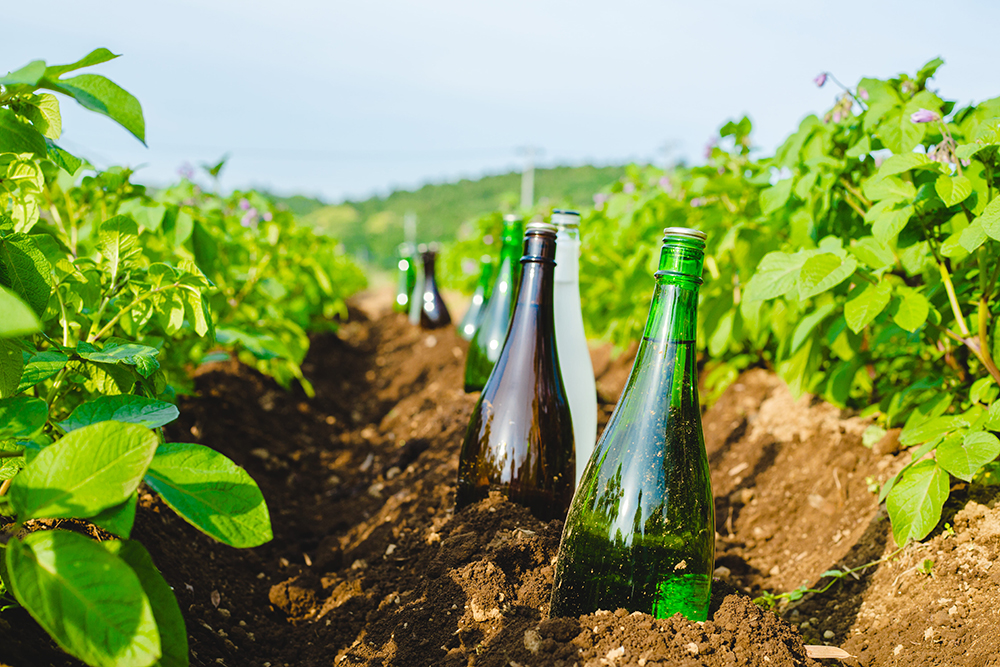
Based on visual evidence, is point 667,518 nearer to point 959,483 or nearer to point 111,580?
point 111,580

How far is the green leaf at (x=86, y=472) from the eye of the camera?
2.20 feet

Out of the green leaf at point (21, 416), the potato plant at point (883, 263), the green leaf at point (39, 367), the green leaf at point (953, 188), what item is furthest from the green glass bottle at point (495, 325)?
the green leaf at point (21, 416)

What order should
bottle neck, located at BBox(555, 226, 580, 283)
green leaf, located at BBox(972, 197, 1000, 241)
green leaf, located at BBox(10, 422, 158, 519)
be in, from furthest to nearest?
bottle neck, located at BBox(555, 226, 580, 283) → green leaf, located at BBox(972, 197, 1000, 241) → green leaf, located at BBox(10, 422, 158, 519)

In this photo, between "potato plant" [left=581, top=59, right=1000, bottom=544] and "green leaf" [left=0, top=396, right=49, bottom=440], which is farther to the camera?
"potato plant" [left=581, top=59, right=1000, bottom=544]

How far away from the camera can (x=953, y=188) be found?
1345 mm

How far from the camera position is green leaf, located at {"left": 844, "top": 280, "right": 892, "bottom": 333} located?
1.45 metres

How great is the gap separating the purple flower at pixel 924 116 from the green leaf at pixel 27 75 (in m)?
1.72

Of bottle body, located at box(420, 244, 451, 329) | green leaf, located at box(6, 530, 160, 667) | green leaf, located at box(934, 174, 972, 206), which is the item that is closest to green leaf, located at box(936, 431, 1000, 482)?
green leaf, located at box(934, 174, 972, 206)

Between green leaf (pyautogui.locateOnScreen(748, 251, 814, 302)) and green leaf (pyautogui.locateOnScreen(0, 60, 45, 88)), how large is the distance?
1.42m

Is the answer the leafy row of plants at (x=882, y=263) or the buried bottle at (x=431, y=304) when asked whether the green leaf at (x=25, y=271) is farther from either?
the buried bottle at (x=431, y=304)

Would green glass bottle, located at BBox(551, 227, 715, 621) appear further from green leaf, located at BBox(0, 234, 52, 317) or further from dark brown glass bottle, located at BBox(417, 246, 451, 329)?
dark brown glass bottle, located at BBox(417, 246, 451, 329)

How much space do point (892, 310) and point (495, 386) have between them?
3.23 ft

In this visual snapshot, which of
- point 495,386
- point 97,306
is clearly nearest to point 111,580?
point 97,306

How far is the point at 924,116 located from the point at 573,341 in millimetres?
996
